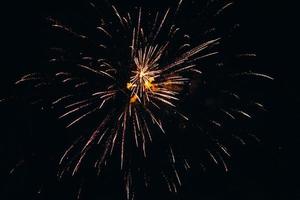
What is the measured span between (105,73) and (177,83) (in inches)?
39.5

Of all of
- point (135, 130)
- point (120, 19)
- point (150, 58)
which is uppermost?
point (120, 19)

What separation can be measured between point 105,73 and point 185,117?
4.30 feet

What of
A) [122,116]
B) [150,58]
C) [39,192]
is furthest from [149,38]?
[39,192]

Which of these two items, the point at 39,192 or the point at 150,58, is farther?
the point at 39,192

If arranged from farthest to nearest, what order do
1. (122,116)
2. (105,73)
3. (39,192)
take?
(39,192), (122,116), (105,73)

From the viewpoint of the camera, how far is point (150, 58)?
6289 mm

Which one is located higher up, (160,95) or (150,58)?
(150,58)

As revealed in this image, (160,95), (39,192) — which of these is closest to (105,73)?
(160,95)

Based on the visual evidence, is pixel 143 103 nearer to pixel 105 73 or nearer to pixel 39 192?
pixel 105 73

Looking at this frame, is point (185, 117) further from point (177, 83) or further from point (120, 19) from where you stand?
point (120, 19)

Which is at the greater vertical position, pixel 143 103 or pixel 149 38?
pixel 149 38

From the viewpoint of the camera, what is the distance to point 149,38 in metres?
6.37

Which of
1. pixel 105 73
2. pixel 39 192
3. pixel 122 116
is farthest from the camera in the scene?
pixel 39 192

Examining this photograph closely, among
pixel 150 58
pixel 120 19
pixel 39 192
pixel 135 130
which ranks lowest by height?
pixel 39 192
